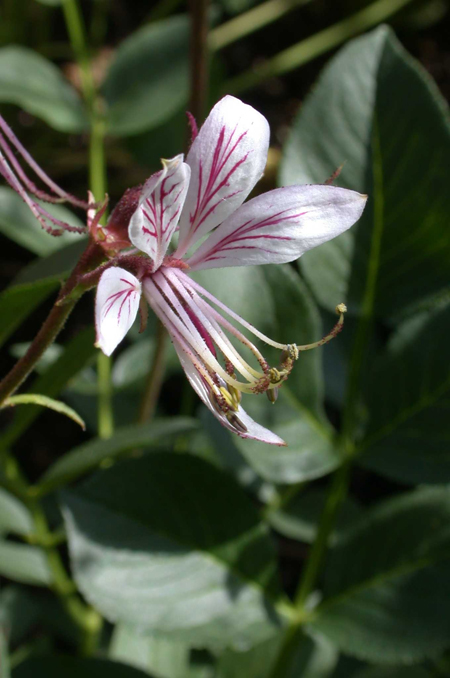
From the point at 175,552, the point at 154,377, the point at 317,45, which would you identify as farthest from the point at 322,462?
the point at 317,45

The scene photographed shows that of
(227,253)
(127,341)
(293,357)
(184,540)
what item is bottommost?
(127,341)

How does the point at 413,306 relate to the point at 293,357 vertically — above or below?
below

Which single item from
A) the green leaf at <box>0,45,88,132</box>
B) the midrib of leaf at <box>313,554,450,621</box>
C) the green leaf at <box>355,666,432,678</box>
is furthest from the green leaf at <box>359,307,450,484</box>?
the green leaf at <box>0,45,88,132</box>

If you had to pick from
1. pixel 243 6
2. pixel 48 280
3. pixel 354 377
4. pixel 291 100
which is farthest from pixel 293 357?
pixel 291 100

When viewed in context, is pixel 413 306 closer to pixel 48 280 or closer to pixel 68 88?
pixel 48 280

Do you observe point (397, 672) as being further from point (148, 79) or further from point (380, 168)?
point (148, 79)

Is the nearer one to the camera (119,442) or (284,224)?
(284,224)

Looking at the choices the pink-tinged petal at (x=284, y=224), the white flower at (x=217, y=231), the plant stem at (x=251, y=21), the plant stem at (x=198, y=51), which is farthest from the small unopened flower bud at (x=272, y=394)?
the plant stem at (x=251, y=21)
